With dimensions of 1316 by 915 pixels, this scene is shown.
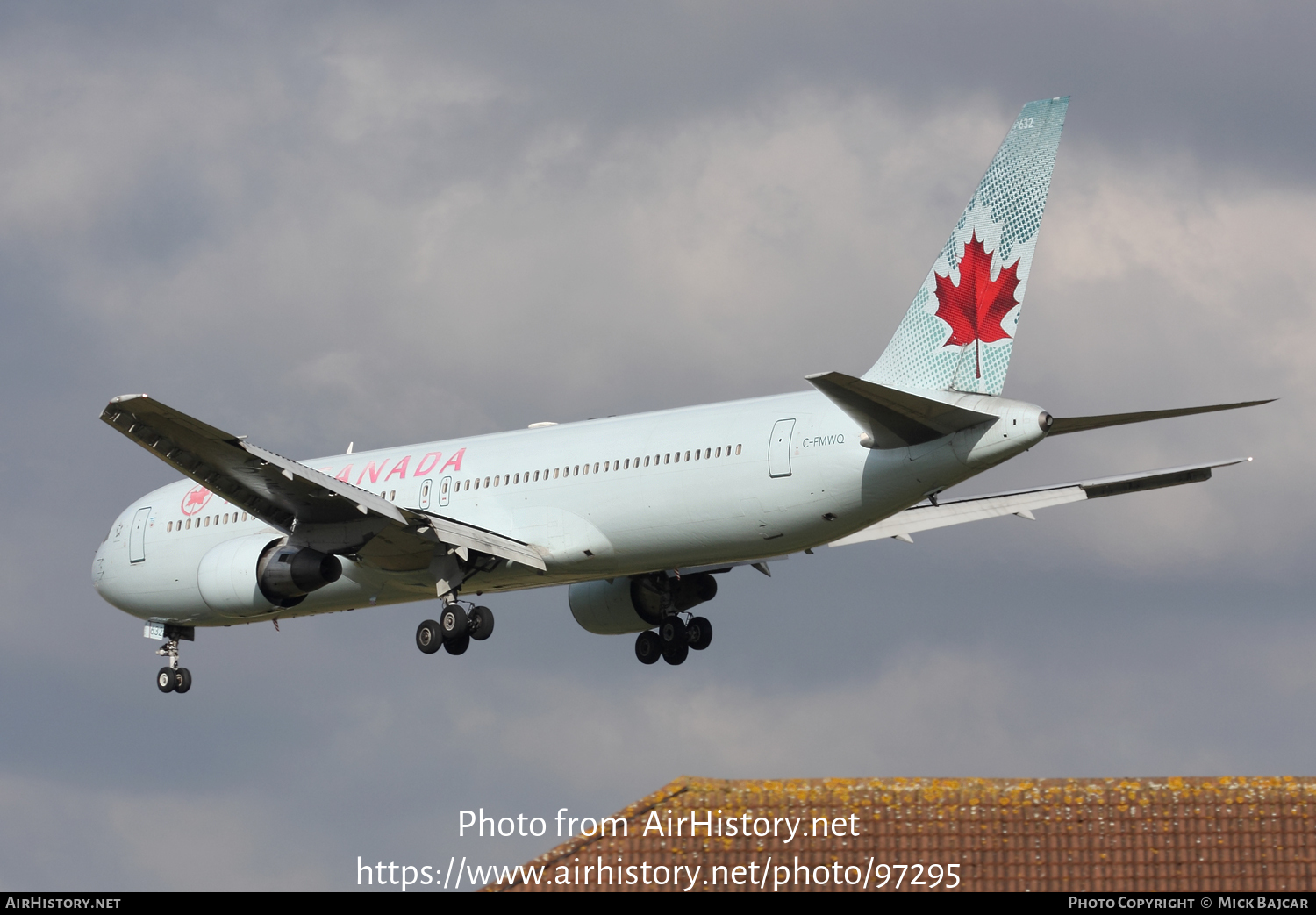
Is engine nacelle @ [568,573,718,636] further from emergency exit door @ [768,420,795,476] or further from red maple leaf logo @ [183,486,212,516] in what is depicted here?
red maple leaf logo @ [183,486,212,516]

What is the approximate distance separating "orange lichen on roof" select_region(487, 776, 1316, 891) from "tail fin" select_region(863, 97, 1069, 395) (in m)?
7.34

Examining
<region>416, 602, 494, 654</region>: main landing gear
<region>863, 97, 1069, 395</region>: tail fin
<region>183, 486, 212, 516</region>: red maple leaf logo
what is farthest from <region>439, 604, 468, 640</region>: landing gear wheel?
<region>863, 97, 1069, 395</region>: tail fin

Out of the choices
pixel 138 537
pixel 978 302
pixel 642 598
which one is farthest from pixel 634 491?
pixel 138 537

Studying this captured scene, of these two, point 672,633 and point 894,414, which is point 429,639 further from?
point 894,414

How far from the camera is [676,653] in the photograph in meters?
45.9

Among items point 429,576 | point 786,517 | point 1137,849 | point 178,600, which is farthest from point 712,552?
point 178,600

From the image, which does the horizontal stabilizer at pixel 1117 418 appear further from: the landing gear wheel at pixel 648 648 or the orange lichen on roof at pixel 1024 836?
the landing gear wheel at pixel 648 648

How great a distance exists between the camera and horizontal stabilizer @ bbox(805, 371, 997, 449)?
33938mm

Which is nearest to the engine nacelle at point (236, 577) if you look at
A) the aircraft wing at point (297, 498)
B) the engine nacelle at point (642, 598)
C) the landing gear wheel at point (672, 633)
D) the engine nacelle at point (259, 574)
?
the engine nacelle at point (259, 574)

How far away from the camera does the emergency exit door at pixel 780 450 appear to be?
37688 millimetres

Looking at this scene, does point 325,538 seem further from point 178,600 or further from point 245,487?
point 178,600

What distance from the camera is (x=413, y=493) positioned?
44.4 metres

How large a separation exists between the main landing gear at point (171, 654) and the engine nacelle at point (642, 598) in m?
9.86

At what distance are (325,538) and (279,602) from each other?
1981 mm
